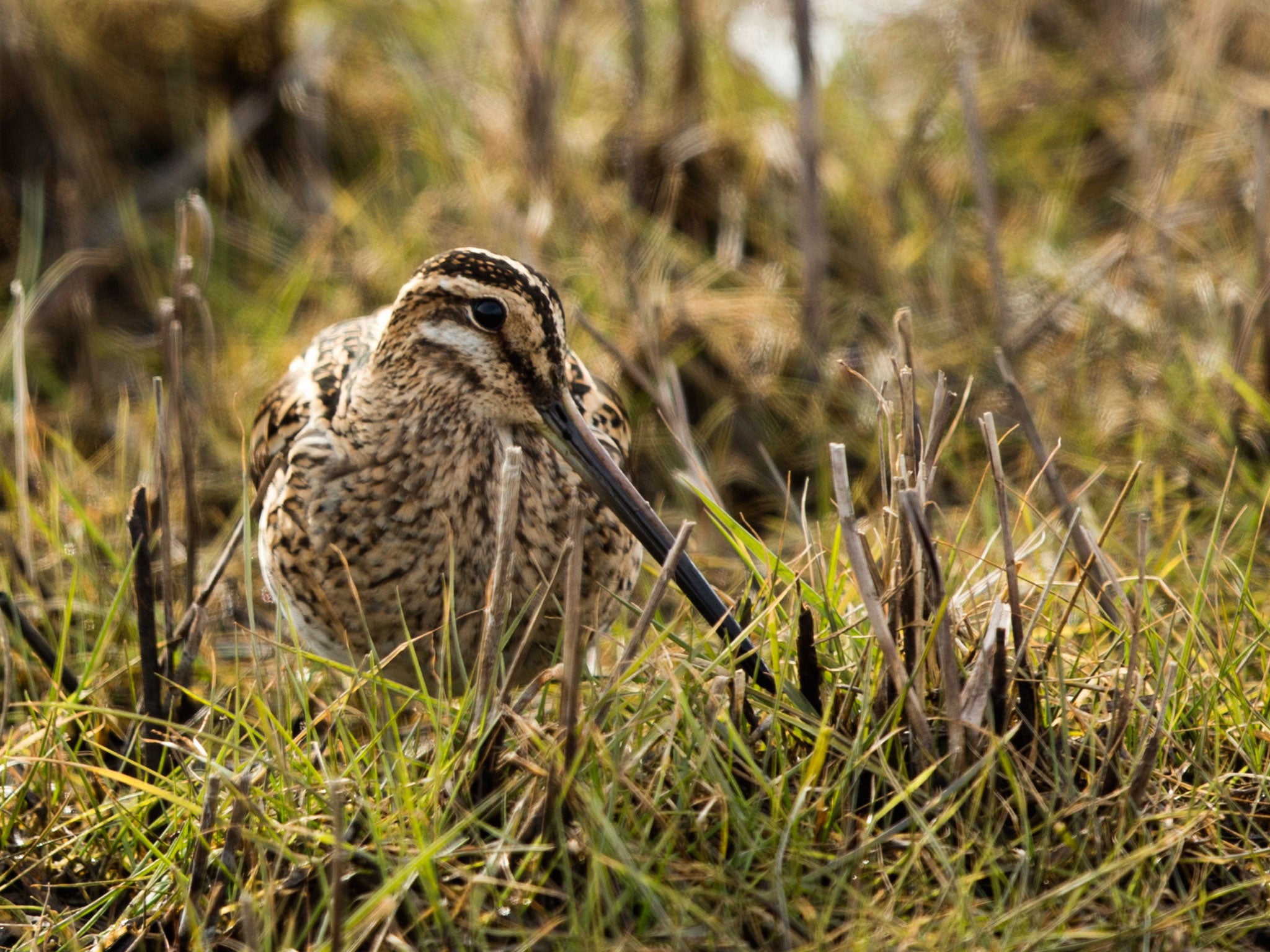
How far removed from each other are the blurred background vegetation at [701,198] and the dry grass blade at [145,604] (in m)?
0.98

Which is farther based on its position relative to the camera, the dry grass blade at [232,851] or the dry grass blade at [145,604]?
the dry grass blade at [145,604]

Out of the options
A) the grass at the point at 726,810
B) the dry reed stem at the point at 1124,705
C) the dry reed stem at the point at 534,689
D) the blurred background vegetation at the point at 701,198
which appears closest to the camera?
the grass at the point at 726,810

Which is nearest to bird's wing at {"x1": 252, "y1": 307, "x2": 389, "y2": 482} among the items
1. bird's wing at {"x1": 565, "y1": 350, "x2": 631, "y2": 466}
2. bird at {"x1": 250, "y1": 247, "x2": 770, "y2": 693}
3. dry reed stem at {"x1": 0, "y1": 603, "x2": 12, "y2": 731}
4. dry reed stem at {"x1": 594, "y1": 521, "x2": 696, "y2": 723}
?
bird at {"x1": 250, "y1": 247, "x2": 770, "y2": 693}

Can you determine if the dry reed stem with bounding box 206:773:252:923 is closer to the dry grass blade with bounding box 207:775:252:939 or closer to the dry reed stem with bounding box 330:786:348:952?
the dry grass blade with bounding box 207:775:252:939

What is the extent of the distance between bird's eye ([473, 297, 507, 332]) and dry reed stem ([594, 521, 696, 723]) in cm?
75

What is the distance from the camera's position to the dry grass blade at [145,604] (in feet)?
9.53

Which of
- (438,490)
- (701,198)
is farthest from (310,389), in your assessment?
(701,198)

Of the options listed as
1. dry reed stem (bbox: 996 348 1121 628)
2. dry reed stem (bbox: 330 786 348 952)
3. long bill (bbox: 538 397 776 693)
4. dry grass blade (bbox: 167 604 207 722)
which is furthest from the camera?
dry grass blade (bbox: 167 604 207 722)

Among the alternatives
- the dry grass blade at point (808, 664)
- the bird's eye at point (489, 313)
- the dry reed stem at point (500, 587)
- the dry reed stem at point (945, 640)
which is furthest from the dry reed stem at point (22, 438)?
the dry reed stem at point (945, 640)

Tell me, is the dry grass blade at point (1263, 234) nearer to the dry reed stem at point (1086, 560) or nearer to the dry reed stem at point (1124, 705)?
the dry reed stem at point (1086, 560)

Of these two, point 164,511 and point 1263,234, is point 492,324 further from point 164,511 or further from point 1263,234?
point 1263,234

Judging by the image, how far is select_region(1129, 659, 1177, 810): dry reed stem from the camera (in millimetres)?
2285

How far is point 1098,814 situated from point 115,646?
2117 millimetres

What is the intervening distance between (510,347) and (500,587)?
68 cm
